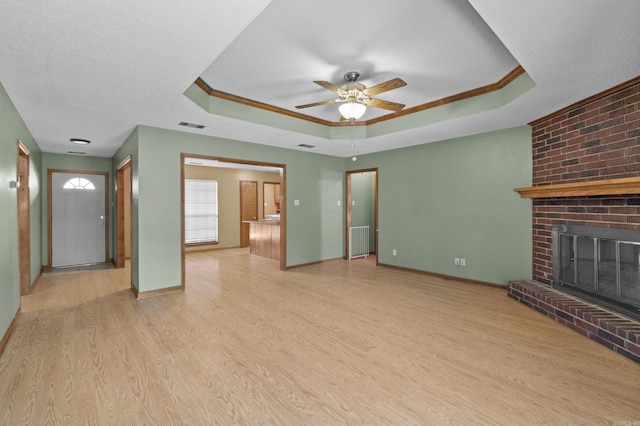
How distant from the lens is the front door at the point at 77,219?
241 inches

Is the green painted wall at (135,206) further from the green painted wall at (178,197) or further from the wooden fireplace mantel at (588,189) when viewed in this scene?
the wooden fireplace mantel at (588,189)

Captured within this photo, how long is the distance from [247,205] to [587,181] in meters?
7.72

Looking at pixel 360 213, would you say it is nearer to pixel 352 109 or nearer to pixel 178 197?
pixel 178 197

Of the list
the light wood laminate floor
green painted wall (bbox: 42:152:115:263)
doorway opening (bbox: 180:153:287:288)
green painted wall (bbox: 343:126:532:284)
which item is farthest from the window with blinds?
green painted wall (bbox: 343:126:532:284)

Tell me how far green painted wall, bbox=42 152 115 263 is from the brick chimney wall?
7837mm

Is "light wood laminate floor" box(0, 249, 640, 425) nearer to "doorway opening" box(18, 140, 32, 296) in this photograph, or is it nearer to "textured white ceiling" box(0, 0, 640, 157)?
"doorway opening" box(18, 140, 32, 296)

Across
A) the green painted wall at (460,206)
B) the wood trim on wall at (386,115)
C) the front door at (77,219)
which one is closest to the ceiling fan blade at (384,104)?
the wood trim on wall at (386,115)

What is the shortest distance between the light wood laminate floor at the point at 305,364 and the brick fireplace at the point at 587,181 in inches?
8.0

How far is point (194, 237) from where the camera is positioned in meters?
8.22

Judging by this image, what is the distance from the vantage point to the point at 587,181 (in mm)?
3260

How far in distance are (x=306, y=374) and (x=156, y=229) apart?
3.11 meters

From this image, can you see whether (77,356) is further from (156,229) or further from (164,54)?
(164,54)

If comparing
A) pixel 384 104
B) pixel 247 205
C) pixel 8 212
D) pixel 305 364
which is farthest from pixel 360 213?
pixel 8 212

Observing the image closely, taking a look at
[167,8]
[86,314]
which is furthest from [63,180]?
[167,8]
